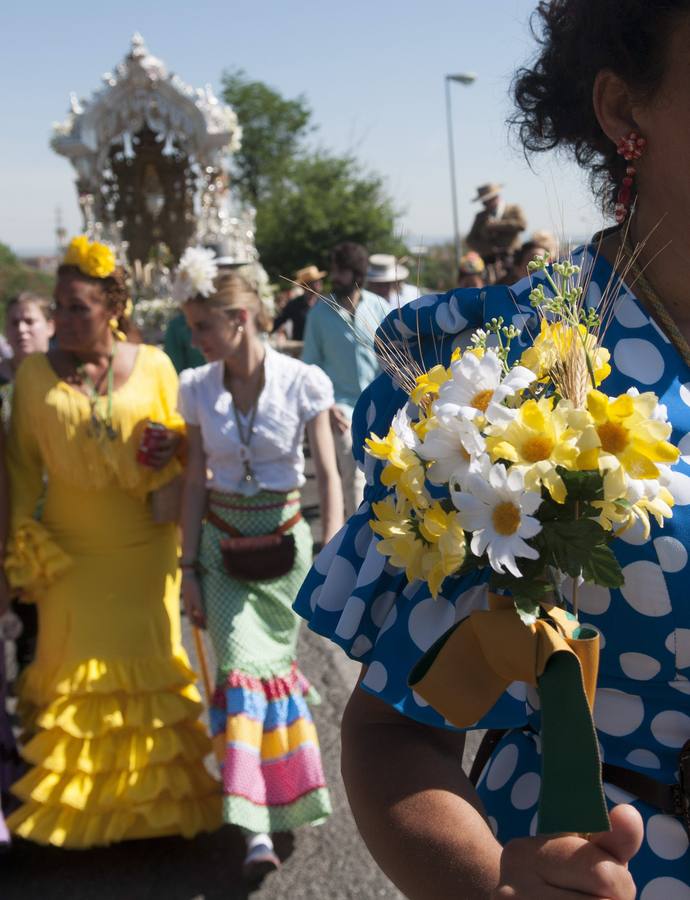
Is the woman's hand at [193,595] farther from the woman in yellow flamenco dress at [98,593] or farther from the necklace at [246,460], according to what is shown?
the necklace at [246,460]

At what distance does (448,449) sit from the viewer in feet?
3.44

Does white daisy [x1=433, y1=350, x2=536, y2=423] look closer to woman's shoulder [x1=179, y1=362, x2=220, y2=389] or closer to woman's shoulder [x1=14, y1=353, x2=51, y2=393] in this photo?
woman's shoulder [x1=179, y1=362, x2=220, y2=389]

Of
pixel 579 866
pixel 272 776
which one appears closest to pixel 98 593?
pixel 272 776

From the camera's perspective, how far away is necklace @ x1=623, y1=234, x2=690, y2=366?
132cm

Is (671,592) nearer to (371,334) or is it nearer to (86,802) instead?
(371,334)

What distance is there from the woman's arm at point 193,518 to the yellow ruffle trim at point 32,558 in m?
0.43

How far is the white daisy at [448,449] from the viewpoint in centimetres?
103

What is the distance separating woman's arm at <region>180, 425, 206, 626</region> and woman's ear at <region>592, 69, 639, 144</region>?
9.03ft

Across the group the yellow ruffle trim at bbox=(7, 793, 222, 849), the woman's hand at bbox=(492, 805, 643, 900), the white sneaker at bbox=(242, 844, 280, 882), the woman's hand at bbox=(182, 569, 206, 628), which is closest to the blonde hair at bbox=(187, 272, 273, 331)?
the woman's hand at bbox=(182, 569, 206, 628)

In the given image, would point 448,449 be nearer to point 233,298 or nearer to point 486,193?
point 233,298

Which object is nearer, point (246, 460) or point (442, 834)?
point (442, 834)

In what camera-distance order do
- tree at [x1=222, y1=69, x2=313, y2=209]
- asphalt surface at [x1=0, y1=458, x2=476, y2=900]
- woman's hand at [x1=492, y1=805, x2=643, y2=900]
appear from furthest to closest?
tree at [x1=222, y1=69, x2=313, y2=209]
asphalt surface at [x1=0, y1=458, x2=476, y2=900]
woman's hand at [x1=492, y1=805, x2=643, y2=900]

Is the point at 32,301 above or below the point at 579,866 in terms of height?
above

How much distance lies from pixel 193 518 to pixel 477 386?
3020 millimetres
